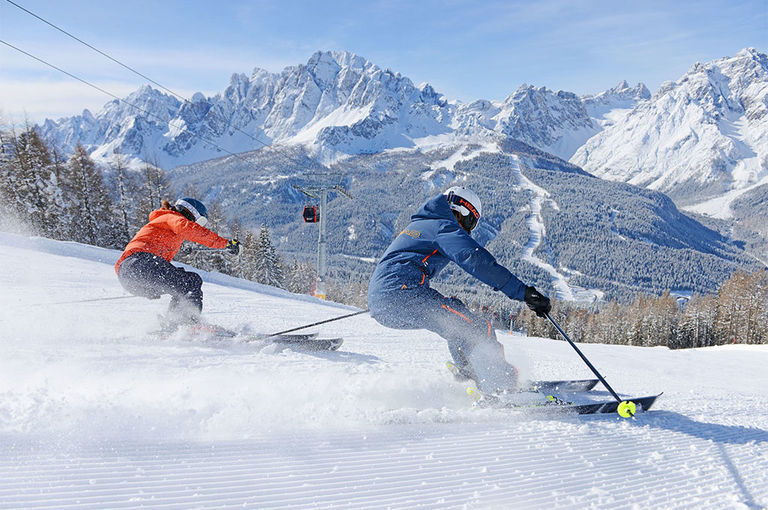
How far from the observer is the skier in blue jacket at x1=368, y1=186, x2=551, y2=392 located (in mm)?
3479

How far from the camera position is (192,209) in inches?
220

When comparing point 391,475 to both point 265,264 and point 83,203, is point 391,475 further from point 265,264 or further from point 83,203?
point 83,203

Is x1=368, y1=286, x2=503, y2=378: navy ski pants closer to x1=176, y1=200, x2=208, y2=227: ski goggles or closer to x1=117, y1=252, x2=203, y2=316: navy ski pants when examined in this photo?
x1=117, y1=252, x2=203, y2=316: navy ski pants

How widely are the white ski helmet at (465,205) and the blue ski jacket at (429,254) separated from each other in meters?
0.13

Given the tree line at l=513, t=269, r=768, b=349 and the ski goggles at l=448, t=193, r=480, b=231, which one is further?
the tree line at l=513, t=269, r=768, b=349

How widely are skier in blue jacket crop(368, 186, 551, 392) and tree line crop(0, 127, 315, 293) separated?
22413 millimetres

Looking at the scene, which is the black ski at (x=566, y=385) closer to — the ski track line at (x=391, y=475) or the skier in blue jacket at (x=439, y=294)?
the skier in blue jacket at (x=439, y=294)

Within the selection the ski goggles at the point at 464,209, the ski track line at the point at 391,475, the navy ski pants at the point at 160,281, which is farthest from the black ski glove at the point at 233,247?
the ski track line at the point at 391,475

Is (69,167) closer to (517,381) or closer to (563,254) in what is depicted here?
(517,381)

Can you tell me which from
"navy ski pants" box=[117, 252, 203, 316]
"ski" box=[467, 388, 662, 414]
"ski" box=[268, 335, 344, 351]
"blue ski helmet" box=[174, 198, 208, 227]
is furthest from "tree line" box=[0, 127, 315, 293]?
"ski" box=[467, 388, 662, 414]

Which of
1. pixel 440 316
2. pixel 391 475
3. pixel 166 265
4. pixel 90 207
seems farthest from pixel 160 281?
pixel 90 207

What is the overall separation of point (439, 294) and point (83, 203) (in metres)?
34.4

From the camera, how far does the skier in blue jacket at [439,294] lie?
11.4ft

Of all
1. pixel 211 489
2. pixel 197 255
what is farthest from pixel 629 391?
pixel 197 255
